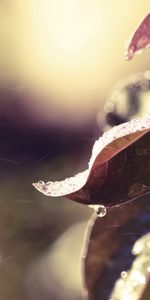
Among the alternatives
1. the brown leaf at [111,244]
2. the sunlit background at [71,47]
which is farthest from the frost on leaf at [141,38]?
the brown leaf at [111,244]

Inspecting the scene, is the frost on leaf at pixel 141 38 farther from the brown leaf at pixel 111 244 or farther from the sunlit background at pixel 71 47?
the brown leaf at pixel 111 244

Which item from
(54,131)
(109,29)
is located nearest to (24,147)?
(54,131)

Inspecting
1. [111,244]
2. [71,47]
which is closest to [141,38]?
[71,47]

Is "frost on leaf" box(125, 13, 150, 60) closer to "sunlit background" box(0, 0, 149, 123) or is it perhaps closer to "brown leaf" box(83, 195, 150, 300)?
"sunlit background" box(0, 0, 149, 123)

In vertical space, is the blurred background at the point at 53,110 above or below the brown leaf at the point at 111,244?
above

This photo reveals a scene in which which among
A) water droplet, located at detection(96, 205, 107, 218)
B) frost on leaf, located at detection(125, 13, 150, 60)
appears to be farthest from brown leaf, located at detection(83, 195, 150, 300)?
frost on leaf, located at detection(125, 13, 150, 60)

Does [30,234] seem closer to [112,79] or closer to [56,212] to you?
[56,212]
